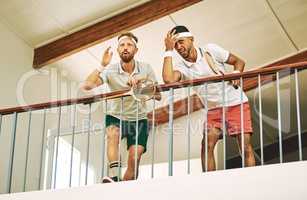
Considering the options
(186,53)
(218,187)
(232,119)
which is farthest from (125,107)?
(218,187)

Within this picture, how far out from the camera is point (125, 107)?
16.3 feet

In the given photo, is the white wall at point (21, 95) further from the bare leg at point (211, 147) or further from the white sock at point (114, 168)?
the bare leg at point (211, 147)

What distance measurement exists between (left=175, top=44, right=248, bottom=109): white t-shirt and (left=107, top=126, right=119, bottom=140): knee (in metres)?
0.66

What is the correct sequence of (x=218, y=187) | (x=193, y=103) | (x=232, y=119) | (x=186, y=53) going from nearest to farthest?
(x=218, y=187) → (x=232, y=119) → (x=186, y=53) → (x=193, y=103)

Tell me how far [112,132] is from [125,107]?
0.74ft

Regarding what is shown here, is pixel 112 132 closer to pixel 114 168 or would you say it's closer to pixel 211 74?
pixel 114 168

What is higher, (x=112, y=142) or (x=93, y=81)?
(x=93, y=81)

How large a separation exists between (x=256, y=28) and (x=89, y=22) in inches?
71.7

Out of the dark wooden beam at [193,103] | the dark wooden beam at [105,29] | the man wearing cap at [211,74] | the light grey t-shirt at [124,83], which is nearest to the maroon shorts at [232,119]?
the man wearing cap at [211,74]

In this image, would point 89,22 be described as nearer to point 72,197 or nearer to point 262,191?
point 72,197

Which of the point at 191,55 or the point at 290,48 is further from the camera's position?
the point at 290,48

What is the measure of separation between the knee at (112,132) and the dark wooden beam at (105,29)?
2107 millimetres

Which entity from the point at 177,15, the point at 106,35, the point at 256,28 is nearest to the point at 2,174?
the point at 106,35

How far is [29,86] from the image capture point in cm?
710
